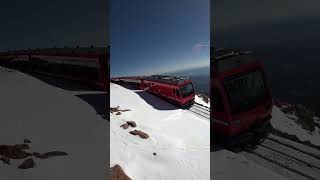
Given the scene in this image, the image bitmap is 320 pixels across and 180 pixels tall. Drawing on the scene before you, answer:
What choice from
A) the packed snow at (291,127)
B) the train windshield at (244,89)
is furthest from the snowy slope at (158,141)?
the packed snow at (291,127)

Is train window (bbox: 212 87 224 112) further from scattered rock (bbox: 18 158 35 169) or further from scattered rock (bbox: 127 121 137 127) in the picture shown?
scattered rock (bbox: 18 158 35 169)

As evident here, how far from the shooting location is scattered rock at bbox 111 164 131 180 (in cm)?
327

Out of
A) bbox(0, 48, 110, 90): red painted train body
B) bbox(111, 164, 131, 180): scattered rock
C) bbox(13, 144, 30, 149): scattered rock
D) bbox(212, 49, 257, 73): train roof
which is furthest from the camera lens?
bbox(212, 49, 257, 73): train roof

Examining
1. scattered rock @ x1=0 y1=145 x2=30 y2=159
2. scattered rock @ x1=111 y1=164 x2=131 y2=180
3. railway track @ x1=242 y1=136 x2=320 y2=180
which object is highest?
scattered rock @ x1=0 y1=145 x2=30 y2=159

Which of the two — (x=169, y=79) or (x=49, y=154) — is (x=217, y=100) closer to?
(x=169, y=79)

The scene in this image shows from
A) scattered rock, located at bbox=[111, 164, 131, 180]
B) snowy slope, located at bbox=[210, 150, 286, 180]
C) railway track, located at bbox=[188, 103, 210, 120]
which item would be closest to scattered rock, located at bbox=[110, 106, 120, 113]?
scattered rock, located at bbox=[111, 164, 131, 180]

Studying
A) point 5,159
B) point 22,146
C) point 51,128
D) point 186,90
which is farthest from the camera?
point 186,90

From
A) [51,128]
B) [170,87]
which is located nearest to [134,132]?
[170,87]

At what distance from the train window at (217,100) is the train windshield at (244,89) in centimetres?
10

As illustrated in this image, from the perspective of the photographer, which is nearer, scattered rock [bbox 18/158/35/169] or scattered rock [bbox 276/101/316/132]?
scattered rock [bbox 18/158/35/169]

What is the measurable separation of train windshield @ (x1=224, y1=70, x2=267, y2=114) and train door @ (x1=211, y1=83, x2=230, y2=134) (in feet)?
0.27

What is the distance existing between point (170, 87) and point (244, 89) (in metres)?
0.85

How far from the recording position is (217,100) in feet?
11.3

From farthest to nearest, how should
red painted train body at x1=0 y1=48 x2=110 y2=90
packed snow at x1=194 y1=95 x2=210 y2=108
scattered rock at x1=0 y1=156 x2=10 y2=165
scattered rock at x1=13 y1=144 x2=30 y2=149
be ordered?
packed snow at x1=194 y1=95 x2=210 y2=108 < red painted train body at x1=0 y1=48 x2=110 y2=90 < scattered rock at x1=13 y1=144 x2=30 y2=149 < scattered rock at x1=0 y1=156 x2=10 y2=165
